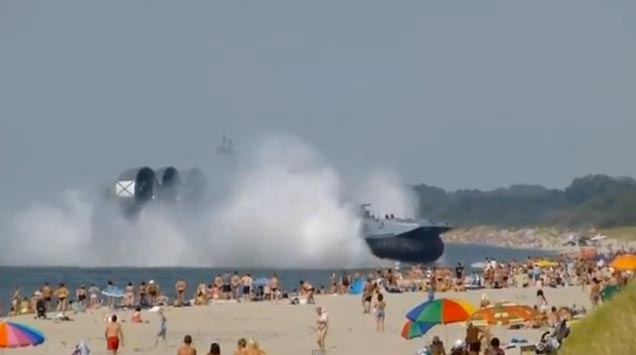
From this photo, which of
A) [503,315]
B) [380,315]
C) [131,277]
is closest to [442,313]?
[503,315]

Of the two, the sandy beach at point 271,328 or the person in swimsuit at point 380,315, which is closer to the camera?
the sandy beach at point 271,328

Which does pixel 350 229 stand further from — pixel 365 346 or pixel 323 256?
pixel 365 346

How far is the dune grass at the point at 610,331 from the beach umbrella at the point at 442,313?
5.37 m

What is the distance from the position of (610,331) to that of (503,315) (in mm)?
16803

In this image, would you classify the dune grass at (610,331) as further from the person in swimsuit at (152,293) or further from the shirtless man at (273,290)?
the shirtless man at (273,290)

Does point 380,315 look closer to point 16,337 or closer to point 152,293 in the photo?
point 152,293

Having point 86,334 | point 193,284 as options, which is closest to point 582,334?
point 86,334

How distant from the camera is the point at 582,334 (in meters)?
15.6

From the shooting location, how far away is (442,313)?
22.1 metres

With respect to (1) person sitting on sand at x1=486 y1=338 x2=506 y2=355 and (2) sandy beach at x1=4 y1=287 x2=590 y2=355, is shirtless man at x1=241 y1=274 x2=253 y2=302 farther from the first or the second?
(1) person sitting on sand at x1=486 y1=338 x2=506 y2=355

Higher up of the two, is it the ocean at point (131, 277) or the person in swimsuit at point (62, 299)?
the ocean at point (131, 277)

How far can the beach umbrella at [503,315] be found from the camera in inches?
1096

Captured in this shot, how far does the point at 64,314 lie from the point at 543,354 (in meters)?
19.7

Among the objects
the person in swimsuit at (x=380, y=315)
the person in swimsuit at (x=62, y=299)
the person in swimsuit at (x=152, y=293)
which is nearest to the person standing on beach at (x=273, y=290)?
the person in swimsuit at (x=152, y=293)
